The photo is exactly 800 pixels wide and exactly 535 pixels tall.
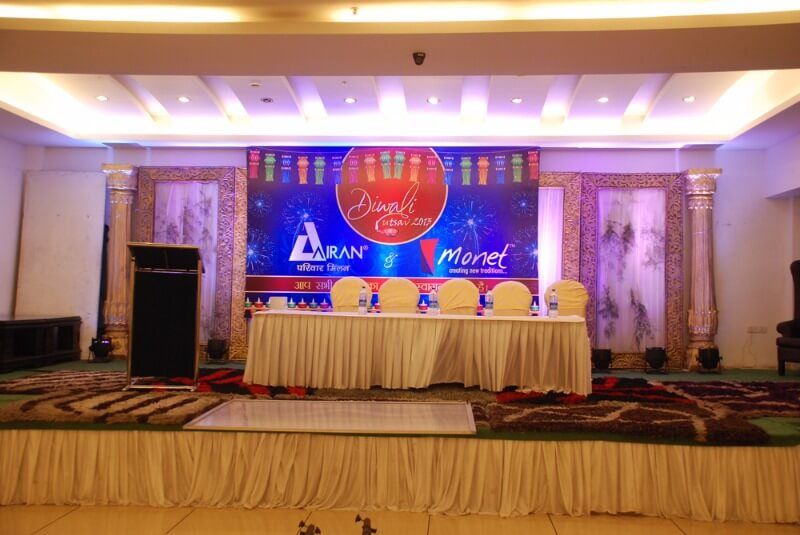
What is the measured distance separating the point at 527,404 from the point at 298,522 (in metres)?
1.93

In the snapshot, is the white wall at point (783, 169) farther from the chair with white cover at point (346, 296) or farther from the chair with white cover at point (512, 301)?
the chair with white cover at point (346, 296)

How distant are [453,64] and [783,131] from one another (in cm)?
460

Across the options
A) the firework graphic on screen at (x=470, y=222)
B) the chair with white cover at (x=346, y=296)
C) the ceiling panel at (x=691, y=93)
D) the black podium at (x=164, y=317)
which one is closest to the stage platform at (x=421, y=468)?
the black podium at (x=164, y=317)

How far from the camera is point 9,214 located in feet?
26.9

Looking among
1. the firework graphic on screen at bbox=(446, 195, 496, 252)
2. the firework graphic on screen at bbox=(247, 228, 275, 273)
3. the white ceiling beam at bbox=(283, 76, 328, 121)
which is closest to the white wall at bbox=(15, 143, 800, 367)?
the firework graphic on screen at bbox=(446, 195, 496, 252)

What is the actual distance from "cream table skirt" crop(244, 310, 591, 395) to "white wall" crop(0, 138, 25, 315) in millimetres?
5169

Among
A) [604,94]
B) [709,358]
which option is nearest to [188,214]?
[604,94]

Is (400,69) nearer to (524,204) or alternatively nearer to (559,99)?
(559,99)

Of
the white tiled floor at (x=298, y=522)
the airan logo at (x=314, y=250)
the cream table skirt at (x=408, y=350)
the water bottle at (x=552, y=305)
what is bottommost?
the white tiled floor at (x=298, y=522)

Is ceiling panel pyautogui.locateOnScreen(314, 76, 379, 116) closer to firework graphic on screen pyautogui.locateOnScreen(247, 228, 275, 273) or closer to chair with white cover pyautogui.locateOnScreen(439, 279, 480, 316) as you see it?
firework graphic on screen pyautogui.locateOnScreen(247, 228, 275, 273)

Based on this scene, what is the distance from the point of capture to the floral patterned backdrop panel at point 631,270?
26.2ft

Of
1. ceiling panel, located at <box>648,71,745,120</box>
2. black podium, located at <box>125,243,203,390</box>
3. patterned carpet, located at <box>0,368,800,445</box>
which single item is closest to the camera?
patterned carpet, located at <box>0,368,800,445</box>

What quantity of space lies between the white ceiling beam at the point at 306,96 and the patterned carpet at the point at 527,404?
11.5 ft

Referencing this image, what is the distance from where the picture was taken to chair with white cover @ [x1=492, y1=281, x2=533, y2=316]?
607 centimetres
